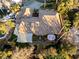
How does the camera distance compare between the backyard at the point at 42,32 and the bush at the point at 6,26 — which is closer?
the backyard at the point at 42,32

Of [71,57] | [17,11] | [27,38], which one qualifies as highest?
[17,11]

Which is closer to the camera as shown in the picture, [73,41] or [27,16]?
[73,41]

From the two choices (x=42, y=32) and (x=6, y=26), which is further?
(x=6, y=26)

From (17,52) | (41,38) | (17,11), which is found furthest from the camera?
(17,11)

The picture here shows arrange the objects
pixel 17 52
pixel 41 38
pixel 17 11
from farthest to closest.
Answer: pixel 17 11 → pixel 41 38 → pixel 17 52

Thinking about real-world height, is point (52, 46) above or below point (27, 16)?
below

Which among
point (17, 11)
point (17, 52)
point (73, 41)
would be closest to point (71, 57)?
point (73, 41)

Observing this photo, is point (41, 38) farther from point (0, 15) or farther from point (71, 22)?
point (0, 15)

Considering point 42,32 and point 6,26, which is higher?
point 6,26

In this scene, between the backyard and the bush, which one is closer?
the backyard
